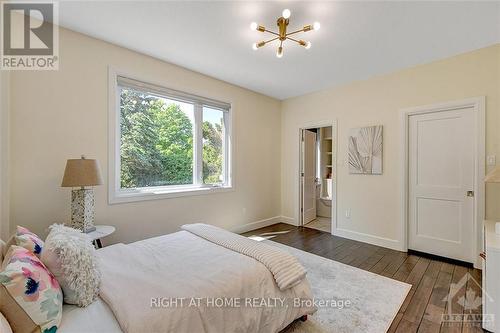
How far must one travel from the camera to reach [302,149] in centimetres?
463

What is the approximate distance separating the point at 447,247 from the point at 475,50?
247cm

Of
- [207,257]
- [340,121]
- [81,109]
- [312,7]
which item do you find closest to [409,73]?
[340,121]

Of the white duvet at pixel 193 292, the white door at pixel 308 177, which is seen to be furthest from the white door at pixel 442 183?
the white duvet at pixel 193 292

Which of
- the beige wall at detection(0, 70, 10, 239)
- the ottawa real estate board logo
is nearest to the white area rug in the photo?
the beige wall at detection(0, 70, 10, 239)

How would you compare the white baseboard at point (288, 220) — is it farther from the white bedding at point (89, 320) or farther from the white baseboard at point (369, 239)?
the white bedding at point (89, 320)

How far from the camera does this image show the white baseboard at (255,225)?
4.09 metres

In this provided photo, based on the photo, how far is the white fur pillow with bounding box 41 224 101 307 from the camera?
3.87 feet

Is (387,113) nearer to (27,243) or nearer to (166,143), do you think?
(166,143)

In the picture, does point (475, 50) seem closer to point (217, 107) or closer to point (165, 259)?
point (217, 107)

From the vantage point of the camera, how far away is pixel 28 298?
3.16 ft

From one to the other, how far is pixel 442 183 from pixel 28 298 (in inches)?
160

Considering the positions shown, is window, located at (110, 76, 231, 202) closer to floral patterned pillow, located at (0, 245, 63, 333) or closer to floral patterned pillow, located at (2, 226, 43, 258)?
floral patterned pillow, located at (2, 226, 43, 258)

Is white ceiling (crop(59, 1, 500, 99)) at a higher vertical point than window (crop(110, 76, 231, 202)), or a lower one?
higher

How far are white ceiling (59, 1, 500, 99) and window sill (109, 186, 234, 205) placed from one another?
1788 millimetres
